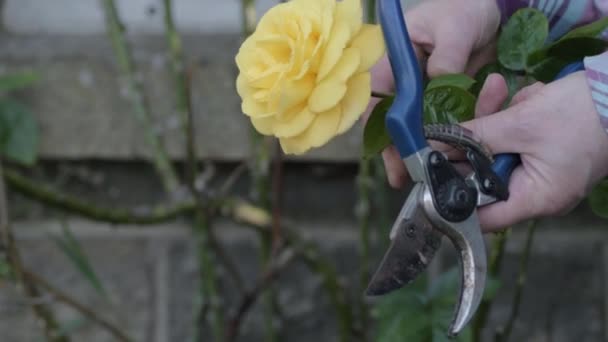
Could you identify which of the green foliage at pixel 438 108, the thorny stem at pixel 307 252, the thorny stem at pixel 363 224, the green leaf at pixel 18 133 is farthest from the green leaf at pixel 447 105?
the green leaf at pixel 18 133

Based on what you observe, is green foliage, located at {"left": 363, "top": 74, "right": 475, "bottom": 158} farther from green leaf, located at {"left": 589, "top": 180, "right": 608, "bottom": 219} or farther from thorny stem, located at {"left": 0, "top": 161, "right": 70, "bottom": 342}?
thorny stem, located at {"left": 0, "top": 161, "right": 70, "bottom": 342}

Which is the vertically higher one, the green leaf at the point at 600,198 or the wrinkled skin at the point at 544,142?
the wrinkled skin at the point at 544,142

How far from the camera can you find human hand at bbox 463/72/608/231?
26.5 inches

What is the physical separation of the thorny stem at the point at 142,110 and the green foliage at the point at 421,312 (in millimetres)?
436

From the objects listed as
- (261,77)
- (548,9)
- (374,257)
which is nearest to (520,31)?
(548,9)

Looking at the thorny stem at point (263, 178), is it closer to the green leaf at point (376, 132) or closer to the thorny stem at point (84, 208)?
the thorny stem at point (84, 208)

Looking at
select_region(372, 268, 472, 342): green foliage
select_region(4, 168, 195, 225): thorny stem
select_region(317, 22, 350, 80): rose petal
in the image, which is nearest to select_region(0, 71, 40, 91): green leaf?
select_region(4, 168, 195, 225): thorny stem

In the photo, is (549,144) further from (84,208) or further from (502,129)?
(84,208)

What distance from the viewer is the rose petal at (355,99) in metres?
0.64

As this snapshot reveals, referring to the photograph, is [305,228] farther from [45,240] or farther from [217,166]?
[45,240]

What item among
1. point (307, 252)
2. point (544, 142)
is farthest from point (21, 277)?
point (544, 142)

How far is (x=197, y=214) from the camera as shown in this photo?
1.42 metres

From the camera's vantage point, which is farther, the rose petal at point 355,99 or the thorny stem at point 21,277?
the thorny stem at point 21,277

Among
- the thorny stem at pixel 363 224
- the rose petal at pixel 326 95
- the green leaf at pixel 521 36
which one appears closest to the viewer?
the rose petal at pixel 326 95
